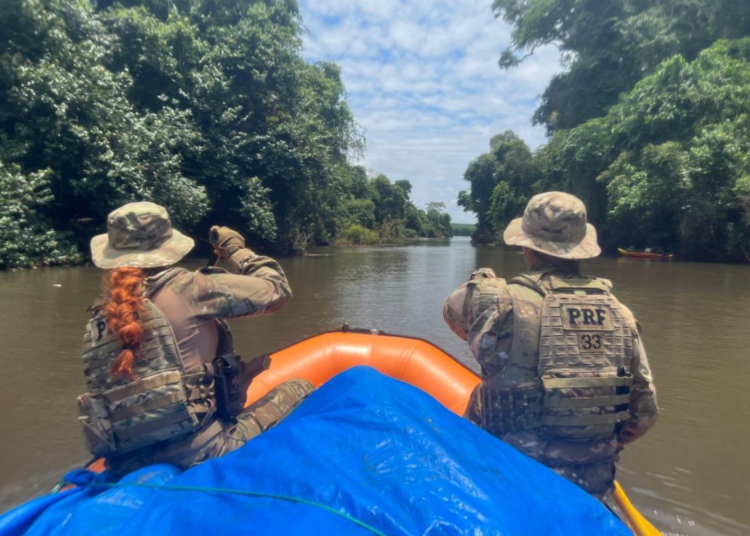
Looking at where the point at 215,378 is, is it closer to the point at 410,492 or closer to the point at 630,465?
the point at 410,492

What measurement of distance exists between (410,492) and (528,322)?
0.91 m

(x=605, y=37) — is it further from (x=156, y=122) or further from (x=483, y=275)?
(x=483, y=275)

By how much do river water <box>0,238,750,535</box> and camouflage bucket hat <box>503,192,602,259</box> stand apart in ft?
5.29

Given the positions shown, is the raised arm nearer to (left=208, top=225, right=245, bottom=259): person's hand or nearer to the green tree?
(left=208, top=225, right=245, bottom=259): person's hand

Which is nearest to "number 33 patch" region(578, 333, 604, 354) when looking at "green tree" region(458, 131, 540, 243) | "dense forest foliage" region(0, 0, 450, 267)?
"dense forest foliage" region(0, 0, 450, 267)

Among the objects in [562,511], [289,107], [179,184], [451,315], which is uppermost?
[289,107]

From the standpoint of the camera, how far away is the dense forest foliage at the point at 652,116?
16766 millimetres

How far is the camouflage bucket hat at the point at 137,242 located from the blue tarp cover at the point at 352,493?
770mm

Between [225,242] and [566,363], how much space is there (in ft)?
4.96

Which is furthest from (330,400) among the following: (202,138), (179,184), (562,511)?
(202,138)

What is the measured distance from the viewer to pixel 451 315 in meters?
2.21

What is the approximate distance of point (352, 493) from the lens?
124 centimetres

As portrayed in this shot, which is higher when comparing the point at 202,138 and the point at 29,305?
the point at 202,138

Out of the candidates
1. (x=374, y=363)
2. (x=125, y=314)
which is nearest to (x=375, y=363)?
(x=374, y=363)
